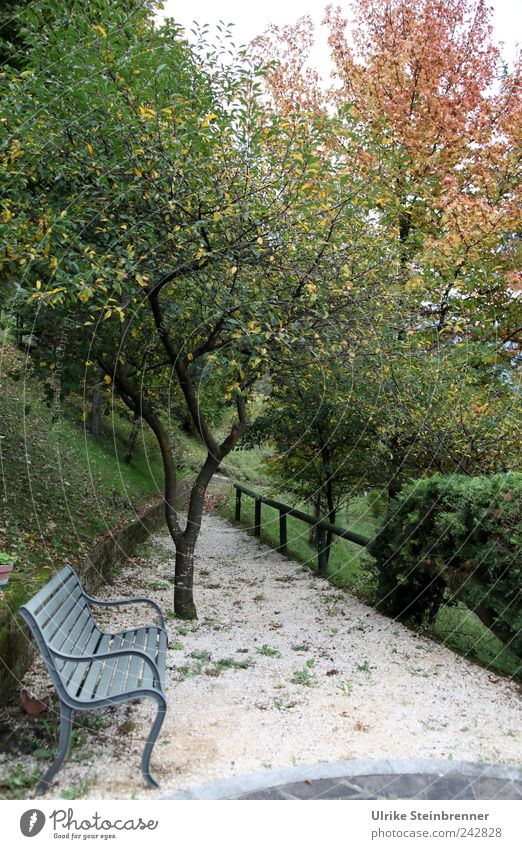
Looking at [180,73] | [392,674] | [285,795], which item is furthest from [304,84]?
[285,795]

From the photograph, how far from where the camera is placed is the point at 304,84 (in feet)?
30.3

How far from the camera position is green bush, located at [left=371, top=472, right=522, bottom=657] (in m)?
4.57

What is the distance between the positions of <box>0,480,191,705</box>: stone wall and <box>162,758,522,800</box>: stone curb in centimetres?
112

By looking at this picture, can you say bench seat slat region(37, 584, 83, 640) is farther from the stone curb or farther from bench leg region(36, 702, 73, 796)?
the stone curb

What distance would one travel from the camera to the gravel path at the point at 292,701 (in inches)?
126

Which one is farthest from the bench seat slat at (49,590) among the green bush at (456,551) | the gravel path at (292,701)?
the green bush at (456,551)

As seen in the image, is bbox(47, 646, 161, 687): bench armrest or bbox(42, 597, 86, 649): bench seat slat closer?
bbox(47, 646, 161, 687): bench armrest

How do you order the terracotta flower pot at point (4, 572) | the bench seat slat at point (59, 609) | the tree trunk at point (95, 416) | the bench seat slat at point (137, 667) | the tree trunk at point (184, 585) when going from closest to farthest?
the bench seat slat at point (59, 609) < the bench seat slat at point (137, 667) < the terracotta flower pot at point (4, 572) < the tree trunk at point (184, 585) < the tree trunk at point (95, 416)

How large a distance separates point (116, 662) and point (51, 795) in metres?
0.70

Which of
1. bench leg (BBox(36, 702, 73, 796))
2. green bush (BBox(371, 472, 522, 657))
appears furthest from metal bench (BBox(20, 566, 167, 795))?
green bush (BBox(371, 472, 522, 657))

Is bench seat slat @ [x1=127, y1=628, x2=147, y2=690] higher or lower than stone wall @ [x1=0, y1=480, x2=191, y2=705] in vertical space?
higher

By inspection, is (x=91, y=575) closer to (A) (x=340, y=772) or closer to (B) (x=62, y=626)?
(B) (x=62, y=626)

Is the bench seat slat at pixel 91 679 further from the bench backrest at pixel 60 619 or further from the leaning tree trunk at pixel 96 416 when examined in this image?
the leaning tree trunk at pixel 96 416

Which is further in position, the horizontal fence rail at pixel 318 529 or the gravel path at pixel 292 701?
the horizontal fence rail at pixel 318 529
